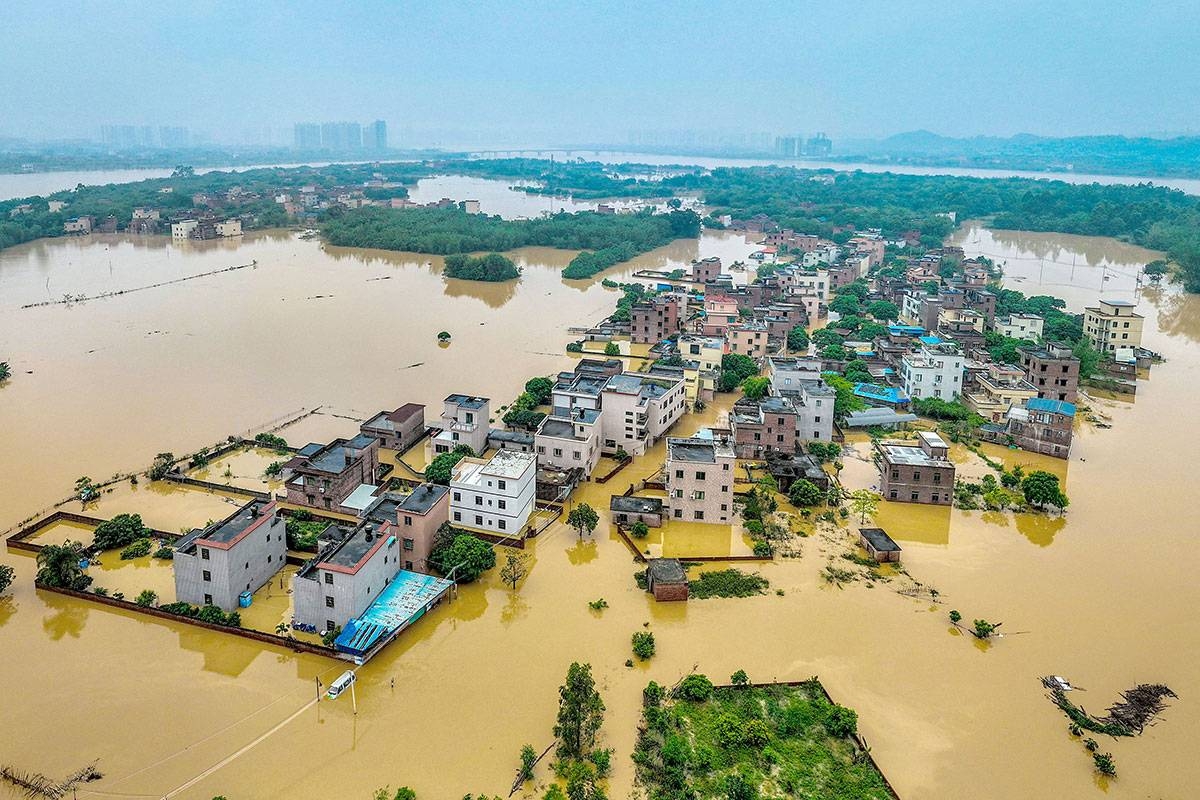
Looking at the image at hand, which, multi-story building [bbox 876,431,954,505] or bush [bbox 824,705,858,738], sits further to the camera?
multi-story building [bbox 876,431,954,505]

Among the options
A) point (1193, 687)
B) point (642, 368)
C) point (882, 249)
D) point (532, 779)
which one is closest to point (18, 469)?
point (532, 779)

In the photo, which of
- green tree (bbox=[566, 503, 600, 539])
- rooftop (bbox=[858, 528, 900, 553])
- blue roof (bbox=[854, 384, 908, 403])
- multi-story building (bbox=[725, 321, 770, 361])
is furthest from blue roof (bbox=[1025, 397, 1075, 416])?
green tree (bbox=[566, 503, 600, 539])

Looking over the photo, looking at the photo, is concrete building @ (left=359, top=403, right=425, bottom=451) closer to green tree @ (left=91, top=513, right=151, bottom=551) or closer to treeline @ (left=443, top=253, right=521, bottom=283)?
green tree @ (left=91, top=513, right=151, bottom=551)

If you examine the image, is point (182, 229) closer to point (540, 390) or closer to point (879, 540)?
point (540, 390)

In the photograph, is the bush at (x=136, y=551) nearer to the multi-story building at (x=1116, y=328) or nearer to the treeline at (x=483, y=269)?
the treeline at (x=483, y=269)

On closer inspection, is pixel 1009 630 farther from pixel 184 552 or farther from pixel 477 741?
pixel 184 552

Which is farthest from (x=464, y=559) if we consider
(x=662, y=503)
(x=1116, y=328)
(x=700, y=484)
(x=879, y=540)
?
(x=1116, y=328)
